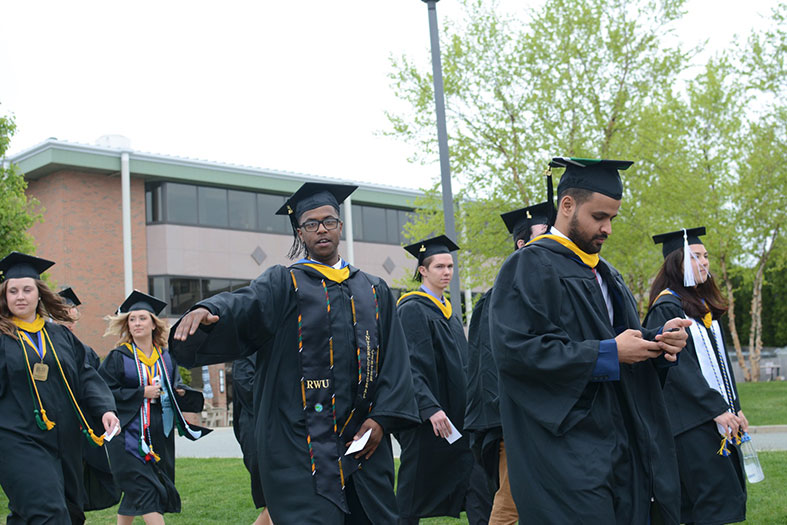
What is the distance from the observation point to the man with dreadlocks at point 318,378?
13.9 feet

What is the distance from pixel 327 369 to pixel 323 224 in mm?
817

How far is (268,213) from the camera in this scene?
33281mm

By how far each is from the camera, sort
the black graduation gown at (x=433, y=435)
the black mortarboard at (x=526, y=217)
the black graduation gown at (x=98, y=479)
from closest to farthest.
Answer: the black graduation gown at (x=433, y=435) < the black mortarboard at (x=526, y=217) < the black graduation gown at (x=98, y=479)

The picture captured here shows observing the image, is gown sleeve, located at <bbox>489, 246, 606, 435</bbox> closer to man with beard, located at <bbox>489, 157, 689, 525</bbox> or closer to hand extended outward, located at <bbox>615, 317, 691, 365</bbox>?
man with beard, located at <bbox>489, 157, 689, 525</bbox>

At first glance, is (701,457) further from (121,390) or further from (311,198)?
(121,390)

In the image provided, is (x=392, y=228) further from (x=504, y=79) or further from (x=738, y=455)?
(x=738, y=455)

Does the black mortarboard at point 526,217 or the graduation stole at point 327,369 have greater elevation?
the black mortarboard at point 526,217

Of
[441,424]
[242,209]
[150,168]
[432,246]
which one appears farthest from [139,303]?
[242,209]

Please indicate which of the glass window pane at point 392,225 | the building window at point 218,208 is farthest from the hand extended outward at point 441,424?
the glass window pane at point 392,225

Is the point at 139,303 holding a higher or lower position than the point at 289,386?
higher

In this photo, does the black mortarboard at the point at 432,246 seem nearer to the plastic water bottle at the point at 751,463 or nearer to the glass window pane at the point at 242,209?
the plastic water bottle at the point at 751,463

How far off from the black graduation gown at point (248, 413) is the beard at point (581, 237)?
3.95 meters

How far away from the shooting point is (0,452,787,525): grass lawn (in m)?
7.22

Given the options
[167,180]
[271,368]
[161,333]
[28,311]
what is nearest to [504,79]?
[161,333]
